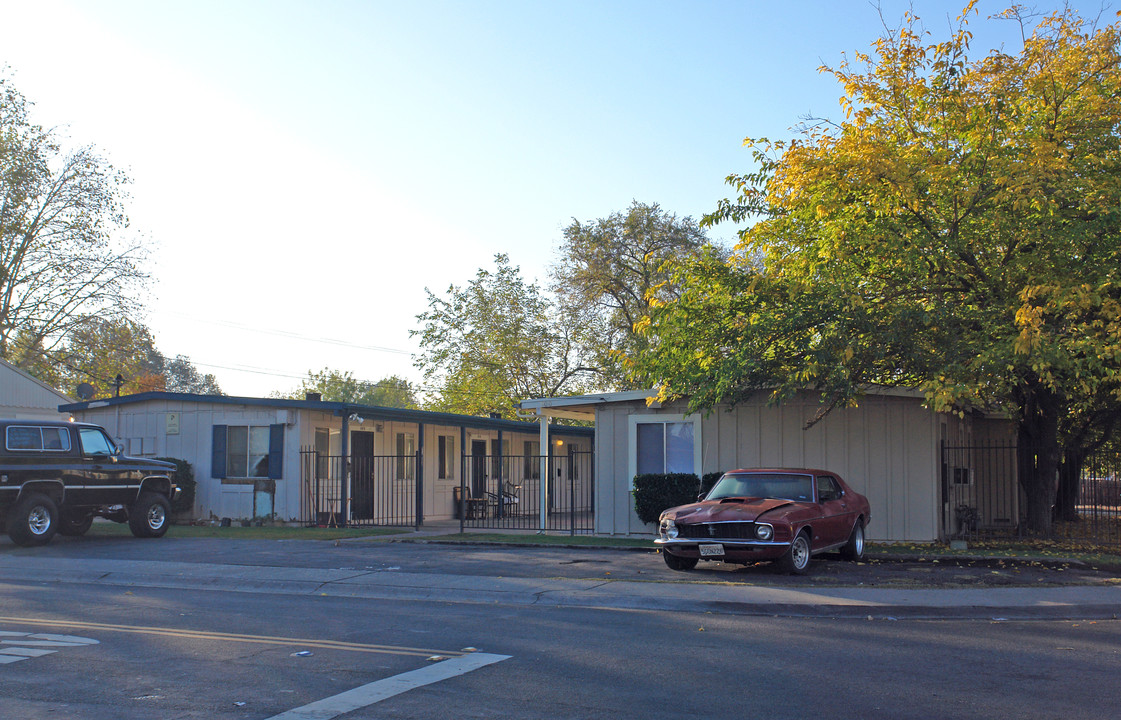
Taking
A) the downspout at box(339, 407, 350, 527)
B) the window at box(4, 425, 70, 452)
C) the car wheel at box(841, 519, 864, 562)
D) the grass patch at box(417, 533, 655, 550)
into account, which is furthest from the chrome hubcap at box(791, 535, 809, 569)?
the window at box(4, 425, 70, 452)

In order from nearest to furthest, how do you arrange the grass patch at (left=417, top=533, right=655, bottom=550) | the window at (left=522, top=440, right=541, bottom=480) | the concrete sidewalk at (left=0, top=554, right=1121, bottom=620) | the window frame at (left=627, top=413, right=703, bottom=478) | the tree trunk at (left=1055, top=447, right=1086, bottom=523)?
1. the concrete sidewalk at (left=0, top=554, right=1121, bottom=620)
2. the grass patch at (left=417, top=533, right=655, bottom=550)
3. the window frame at (left=627, top=413, right=703, bottom=478)
4. the tree trunk at (left=1055, top=447, right=1086, bottom=523)
5. the window at (left=522, top=440, right=541, bottom=480)

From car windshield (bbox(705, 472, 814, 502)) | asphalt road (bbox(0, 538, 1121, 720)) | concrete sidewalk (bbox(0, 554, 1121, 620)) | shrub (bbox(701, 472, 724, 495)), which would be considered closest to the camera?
asphalt road (bbox(0, 538, 1121, 720))

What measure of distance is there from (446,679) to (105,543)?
13.9 m

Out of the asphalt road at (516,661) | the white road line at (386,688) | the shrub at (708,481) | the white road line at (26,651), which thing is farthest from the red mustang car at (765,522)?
the white road line at (26,651)

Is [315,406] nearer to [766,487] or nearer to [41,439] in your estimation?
[41,439]

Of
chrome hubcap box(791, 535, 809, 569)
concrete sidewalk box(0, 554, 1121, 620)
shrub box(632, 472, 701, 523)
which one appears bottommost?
concrete sidewalk box(0, 554, 1121, 620)

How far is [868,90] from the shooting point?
16750mm

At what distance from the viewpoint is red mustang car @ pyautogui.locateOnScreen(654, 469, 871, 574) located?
1281 cm

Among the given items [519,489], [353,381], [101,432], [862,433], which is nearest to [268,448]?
[101,432]

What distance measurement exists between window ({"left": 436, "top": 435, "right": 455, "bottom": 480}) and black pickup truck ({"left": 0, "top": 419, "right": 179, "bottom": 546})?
904 cm

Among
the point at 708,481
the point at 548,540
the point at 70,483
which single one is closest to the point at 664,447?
the point at 708,481

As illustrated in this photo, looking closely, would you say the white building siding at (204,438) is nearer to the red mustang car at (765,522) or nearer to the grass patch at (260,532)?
the grass patch at (260,532)

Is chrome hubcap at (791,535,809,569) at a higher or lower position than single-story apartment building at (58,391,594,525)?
lower

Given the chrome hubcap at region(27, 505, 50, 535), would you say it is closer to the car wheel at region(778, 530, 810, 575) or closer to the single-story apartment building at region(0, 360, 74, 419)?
the single-story apartment building at region(0, 360, 74, 419)
